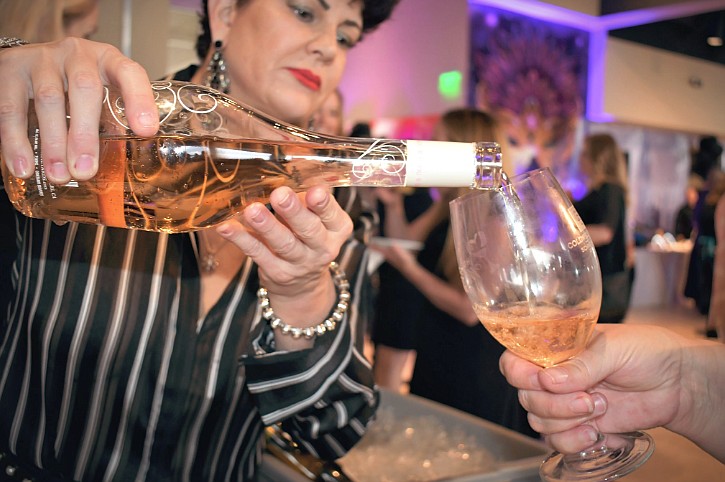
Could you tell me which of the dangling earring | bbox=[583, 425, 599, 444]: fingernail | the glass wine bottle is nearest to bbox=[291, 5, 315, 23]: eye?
the dangling earring

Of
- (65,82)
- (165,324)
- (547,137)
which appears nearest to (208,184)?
(65,82)

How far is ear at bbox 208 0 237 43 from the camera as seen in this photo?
36.7 inches

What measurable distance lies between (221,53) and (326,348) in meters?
0.43

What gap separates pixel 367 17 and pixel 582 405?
652 mm

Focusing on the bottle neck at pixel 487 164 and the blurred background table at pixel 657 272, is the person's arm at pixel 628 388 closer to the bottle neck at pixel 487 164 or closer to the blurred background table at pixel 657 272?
the bottle neck at pixel 487 164

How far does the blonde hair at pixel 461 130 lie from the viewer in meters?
2.15

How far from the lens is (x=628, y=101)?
8.14ft

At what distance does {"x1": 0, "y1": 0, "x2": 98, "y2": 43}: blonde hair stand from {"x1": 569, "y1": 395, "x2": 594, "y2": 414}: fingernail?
1137mm

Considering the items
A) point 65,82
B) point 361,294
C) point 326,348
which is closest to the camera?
point 65,82

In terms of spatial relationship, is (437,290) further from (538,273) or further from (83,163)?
(83,163)

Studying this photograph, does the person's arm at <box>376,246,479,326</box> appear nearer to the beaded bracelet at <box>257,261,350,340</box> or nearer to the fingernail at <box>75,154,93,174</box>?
the beaded bracelet at <box>257,261,350,340</box>

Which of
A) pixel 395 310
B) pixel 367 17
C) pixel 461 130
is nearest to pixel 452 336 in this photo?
pixel 461 130

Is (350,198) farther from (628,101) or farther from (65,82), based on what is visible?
(628,101)

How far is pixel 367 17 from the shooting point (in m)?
1.01
